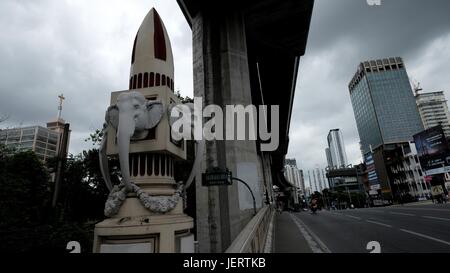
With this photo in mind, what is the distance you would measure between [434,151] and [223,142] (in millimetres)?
48080

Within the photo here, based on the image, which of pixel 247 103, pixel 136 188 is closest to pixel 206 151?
pixel 247 103

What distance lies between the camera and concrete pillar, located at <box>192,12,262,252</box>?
1055 cm

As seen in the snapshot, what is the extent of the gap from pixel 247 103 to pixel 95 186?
2277cm

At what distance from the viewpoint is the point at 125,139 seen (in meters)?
3.04

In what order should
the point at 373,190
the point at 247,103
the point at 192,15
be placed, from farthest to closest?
the point at 373,190 < the point at 192,15 < the point at 247,103

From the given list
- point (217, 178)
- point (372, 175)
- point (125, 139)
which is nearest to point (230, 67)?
point (217, 178)

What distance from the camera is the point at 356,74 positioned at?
438 feet

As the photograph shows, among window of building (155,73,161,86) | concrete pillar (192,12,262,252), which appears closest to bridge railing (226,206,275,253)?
window of building (155,73,161,86)

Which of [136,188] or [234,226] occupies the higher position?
[136,188]

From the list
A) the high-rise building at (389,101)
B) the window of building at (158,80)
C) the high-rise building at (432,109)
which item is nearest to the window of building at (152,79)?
the window of building at (158,80)

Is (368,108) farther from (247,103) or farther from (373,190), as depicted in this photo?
(247,103)

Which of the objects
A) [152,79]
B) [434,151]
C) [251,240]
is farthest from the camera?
[434,151]

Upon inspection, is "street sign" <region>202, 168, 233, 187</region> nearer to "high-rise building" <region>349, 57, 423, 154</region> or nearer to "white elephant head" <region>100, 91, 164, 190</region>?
"white elephant head" <region>100, 91, 164, 190</region>

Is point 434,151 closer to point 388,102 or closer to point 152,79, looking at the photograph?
point 152,79
